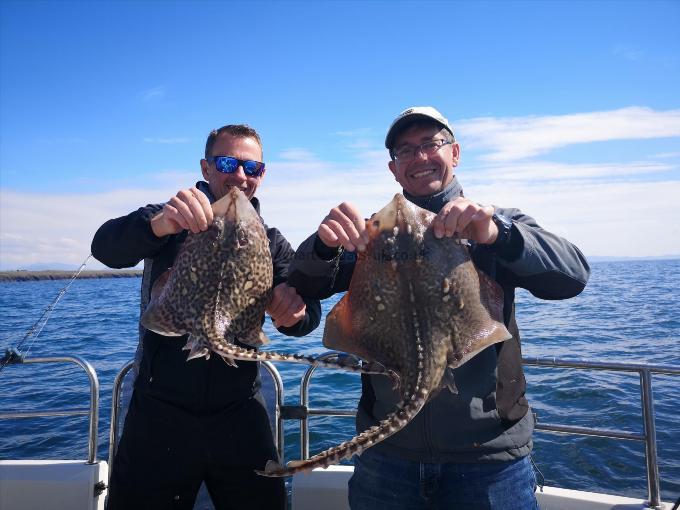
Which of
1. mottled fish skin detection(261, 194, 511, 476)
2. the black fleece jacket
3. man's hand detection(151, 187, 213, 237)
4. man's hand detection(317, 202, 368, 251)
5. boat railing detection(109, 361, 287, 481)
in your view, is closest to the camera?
mottled fish skin detection(261, 194, 511, 476)

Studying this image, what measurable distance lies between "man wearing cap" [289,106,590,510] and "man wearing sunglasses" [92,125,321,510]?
28.4 inches

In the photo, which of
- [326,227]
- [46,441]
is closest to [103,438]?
[46,441]

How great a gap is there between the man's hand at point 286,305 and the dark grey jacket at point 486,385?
0.09 metres

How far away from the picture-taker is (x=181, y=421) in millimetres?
3629

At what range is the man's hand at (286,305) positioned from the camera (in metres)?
3.39

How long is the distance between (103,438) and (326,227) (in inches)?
406

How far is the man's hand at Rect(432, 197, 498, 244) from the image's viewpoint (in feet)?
9.24

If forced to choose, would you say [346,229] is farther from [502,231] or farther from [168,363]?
[168,363]

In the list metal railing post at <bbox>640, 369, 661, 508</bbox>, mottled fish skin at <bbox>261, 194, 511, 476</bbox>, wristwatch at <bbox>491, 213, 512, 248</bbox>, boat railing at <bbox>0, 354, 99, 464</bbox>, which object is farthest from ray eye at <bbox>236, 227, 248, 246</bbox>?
metal railing post at <bbox>640, 369, 661, 508</bbox>

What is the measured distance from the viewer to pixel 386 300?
2.89m

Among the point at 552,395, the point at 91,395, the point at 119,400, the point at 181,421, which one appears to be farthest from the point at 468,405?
the point at 552,395

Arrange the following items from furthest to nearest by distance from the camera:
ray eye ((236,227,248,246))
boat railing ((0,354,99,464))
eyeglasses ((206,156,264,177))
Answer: boat railing ((0,354,99,464)), eyeglasses ((206,156,264,177)), ray eye ((236,227,248,246))

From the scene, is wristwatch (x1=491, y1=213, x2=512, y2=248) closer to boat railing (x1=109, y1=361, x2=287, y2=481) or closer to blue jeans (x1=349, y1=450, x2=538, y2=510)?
blue jeans (x1=349, y1=450, x2=538, y2=510)

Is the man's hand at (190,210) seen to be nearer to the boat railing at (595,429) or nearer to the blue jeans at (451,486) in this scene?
the boat railing at (595,429)
